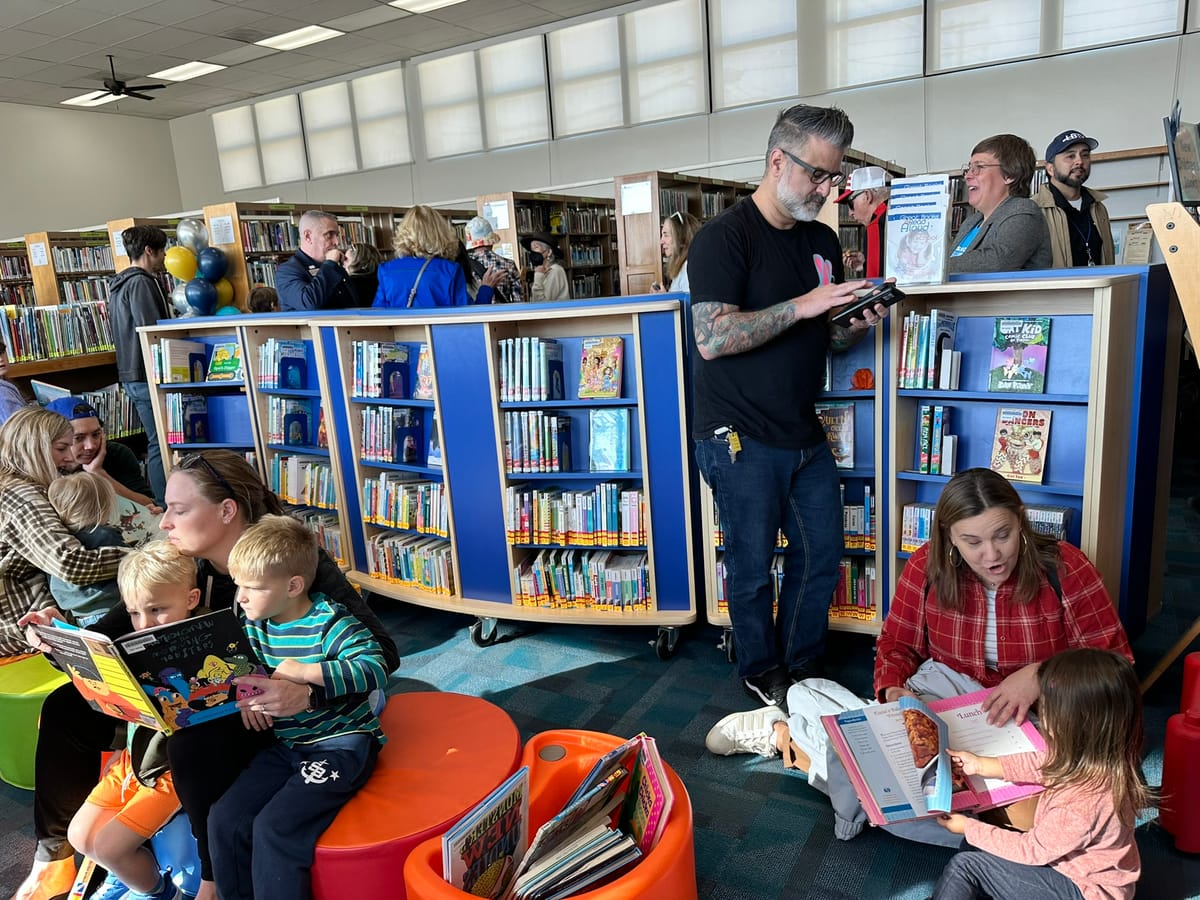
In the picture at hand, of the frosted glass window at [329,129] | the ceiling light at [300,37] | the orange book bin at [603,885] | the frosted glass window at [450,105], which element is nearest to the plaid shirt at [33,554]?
the orange book bin at [603,885]

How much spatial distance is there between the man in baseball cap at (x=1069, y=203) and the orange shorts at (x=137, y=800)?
3888 millimetres

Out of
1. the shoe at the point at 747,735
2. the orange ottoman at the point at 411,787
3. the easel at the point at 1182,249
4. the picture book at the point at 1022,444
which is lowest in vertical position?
the shoe at the point at 747,735

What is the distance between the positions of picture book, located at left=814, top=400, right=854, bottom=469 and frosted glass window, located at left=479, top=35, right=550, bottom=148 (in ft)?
29.9

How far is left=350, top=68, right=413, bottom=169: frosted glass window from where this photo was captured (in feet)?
38.9

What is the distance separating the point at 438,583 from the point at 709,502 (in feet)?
4.30

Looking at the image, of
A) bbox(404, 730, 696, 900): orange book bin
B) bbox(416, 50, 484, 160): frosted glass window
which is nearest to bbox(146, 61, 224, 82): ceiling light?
bbox(416, 50, 484, 160): frosted glass window

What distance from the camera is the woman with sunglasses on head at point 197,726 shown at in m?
A: 1.83

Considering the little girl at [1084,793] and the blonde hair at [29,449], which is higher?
the blonde hair at [29,449]

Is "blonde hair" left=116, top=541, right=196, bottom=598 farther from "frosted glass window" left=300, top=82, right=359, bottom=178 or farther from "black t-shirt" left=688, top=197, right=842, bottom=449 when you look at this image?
"frosted glass window" left=300, top=82, right=359, bottom=178

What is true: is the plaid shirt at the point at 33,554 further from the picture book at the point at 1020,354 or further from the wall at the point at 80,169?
the wall at the point at 80,169

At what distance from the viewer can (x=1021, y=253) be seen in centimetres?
294

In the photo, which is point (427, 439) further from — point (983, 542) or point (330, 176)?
point (330, 176)

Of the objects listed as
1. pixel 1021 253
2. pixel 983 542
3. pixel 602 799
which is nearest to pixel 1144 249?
pixel 1021 253

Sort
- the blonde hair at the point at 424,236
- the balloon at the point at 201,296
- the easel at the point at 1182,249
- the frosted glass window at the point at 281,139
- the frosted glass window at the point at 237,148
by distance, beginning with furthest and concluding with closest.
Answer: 1. the frosted glass window at the point at 237,148
2. the frosted glass window at the point at 281,139
3. the balloon at the point at 201,296
4. the blonde hair at the point at 424,236
5. the easel at the point at 1182,249
